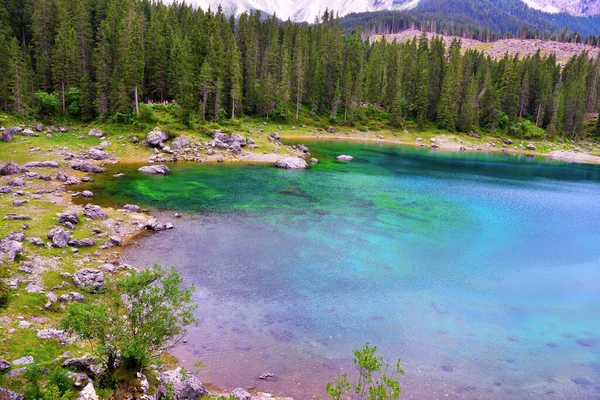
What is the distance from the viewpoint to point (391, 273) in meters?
29.8

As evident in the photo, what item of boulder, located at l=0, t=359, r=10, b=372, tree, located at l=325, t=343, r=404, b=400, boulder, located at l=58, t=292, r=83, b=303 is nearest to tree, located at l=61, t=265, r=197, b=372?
boulder, located at l=0, t=359, r=10, b=372

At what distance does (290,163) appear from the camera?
65.6 meters

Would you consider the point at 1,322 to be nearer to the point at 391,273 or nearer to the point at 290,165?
the point at 391,273

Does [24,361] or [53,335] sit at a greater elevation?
[24,361]

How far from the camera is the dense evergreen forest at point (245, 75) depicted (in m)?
74.0

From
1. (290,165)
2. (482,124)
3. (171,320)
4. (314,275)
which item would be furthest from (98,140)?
(482,124)

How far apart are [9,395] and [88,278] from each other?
12.2 meters

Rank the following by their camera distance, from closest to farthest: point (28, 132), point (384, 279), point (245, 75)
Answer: point (384, 279), point (28, 132), point (245, 75)

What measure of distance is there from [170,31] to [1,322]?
311 feet

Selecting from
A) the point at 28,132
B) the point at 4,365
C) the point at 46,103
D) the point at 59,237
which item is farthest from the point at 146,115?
the point at 4,365

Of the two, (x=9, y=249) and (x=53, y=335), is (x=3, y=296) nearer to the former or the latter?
(x=53, y=335)

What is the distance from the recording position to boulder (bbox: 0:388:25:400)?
Result: 1147 cm

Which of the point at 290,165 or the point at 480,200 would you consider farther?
the point at 290,165

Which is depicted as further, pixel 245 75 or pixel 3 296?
pixel 245 75
